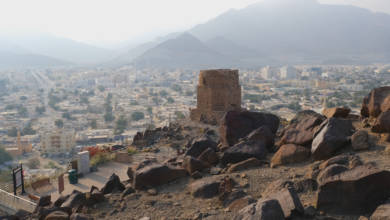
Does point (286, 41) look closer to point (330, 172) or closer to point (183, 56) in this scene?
point (183, 56)

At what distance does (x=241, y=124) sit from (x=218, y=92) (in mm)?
7103

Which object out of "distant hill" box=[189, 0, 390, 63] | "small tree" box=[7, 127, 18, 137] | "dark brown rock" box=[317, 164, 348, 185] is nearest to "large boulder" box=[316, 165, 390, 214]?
"dark brown rock" box=[317, 164, 348, 185]

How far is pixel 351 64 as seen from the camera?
127688mm

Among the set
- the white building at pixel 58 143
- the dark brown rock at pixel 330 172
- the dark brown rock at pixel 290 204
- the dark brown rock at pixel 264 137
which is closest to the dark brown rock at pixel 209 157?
the dark brown rock at pixel 264 137

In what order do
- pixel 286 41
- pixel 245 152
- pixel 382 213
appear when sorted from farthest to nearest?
pixel 286 41 → pixel 245 152 → pixel 382 213

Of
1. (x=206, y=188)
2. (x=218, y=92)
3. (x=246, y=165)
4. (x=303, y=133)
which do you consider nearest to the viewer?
(x=206, y=188)

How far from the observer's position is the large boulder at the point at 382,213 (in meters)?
3.06

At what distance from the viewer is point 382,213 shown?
3.12 meters

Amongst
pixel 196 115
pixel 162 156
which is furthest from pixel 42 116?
pixel 162 156

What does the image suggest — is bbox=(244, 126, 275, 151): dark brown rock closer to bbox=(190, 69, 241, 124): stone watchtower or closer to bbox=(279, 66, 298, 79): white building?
bbox=(190, 69, 241, 124): stone watchtower

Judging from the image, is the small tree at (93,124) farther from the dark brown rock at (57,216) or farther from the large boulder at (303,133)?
the dark brown rock at (57,216)

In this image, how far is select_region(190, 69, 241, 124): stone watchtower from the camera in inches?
565

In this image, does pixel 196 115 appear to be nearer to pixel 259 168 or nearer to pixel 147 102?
pixel 259 168

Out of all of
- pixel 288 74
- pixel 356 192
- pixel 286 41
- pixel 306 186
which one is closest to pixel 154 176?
pixel 306 186
